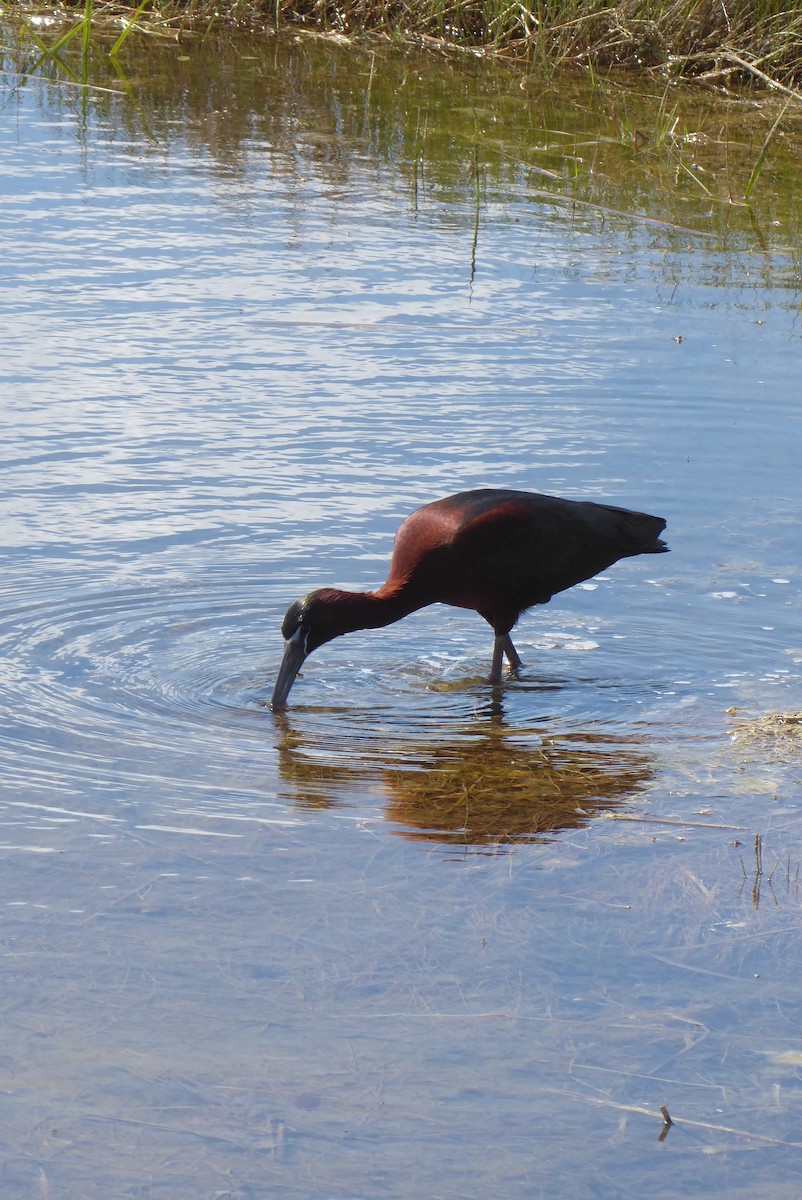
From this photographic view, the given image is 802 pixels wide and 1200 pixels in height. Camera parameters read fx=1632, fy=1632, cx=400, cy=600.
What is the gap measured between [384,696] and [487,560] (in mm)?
588

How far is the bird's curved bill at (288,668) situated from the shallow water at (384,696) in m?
0.09

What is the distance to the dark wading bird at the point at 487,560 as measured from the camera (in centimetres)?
530

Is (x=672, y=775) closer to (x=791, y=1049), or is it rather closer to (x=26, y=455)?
(x=791, y=1049)

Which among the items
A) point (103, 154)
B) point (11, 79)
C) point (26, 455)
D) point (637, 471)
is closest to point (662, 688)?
point (637, 471)

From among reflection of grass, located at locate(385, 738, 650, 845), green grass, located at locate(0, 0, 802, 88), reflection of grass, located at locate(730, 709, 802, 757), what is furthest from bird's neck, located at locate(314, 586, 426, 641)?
green grass, located at locate(0, 0, 802, 88)

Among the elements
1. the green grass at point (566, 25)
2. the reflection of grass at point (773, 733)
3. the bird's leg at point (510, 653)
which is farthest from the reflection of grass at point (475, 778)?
the green grass at point (566, 25)

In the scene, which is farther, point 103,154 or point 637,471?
point 103,154

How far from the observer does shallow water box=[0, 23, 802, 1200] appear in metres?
2.91

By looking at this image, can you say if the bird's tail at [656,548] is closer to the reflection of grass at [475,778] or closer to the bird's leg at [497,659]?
the bird's leg at [497,659]

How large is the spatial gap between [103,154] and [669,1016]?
8810 mm

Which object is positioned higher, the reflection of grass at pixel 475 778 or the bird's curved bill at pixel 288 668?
the bird's curved bill at pixel 288 668

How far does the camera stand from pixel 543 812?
14.0 ft

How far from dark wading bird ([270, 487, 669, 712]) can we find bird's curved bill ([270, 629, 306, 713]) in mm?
44

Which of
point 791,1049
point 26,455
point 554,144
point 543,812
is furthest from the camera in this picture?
point 554,144
